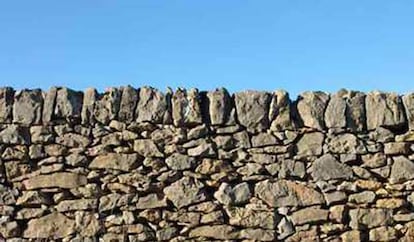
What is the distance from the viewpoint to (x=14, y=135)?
20.8ft

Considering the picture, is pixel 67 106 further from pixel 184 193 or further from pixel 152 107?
pixel 184 193

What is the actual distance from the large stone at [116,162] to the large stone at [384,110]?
7.21 feet

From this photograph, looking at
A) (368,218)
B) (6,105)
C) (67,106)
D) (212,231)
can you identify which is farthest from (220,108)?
(6,105)

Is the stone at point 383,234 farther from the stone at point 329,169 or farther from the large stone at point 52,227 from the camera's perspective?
the large stone at point 52,227

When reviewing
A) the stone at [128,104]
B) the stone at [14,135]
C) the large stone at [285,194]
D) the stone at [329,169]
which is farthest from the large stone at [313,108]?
the stone at [14,135]

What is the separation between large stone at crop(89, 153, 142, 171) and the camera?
20.6 ft

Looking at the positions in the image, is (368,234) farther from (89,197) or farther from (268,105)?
(89,197)

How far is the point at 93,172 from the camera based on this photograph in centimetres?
630

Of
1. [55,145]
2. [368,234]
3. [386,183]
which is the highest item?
[55,145]

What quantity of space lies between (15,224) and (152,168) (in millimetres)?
1338

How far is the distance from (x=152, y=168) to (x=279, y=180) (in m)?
1.16

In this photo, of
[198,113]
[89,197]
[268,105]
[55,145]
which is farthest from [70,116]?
[268,105]

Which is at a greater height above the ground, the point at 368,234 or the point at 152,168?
the point at 152,168

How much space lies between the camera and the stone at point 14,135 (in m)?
6.35
